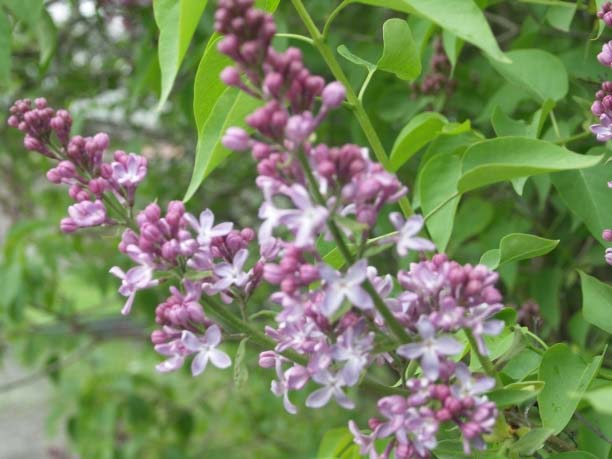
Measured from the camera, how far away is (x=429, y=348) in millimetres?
979

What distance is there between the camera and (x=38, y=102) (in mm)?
1374

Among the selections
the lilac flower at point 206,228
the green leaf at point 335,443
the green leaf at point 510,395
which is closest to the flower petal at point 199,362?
the lilac flower at point 206,228

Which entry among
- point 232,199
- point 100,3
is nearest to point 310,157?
point 100,3

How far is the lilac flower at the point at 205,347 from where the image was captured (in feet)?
3.62

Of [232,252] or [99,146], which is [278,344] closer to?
[232,252]

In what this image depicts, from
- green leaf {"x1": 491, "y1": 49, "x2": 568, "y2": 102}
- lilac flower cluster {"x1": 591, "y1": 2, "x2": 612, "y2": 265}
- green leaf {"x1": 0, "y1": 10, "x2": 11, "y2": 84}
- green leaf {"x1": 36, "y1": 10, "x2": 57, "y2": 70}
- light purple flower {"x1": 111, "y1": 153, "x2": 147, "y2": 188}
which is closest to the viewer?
light purple flower {"x1": 111, "y1": 153, "x2": 147, "y2": 188}

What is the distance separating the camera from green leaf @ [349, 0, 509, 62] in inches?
40.8

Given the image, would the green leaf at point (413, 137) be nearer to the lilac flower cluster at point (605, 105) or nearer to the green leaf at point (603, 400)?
the lilac flower cluster at point (605, 105)

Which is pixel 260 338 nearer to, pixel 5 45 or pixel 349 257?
pixel 349 257

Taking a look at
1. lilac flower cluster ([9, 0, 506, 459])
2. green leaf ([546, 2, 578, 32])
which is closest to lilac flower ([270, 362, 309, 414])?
lilac flower cluster ([9, 0, 506, 459])

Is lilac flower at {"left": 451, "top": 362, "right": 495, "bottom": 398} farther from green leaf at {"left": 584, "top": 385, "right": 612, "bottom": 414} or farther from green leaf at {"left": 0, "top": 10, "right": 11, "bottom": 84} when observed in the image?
green leaf at {"left": 0, "top": 10, "right": 11, "bottom": 84}

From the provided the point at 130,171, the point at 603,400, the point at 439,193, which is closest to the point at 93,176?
the point at 130,171

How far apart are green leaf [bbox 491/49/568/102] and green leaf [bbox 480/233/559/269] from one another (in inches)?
23.9

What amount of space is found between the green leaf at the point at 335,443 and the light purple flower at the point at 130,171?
2.19 feet
